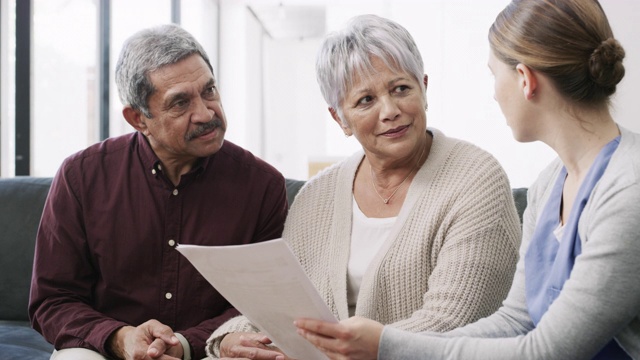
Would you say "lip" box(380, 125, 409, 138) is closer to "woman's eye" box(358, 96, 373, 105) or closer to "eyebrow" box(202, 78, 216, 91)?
"woman's eye" box(358, 96, 373, 105)

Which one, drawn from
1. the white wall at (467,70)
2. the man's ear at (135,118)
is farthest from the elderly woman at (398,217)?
the white wall at (467,70)

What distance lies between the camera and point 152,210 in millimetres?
1974

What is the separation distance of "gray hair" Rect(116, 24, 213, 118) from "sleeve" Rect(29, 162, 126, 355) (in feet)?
0.93

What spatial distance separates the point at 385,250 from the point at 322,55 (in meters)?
0.48

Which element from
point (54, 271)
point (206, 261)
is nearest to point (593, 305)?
point (206, 261)

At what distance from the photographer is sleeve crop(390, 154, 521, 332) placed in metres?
1.58

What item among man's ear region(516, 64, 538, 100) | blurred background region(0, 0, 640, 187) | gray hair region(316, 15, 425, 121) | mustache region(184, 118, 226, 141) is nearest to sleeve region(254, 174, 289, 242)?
mustache region(184, 118, 226, 141)

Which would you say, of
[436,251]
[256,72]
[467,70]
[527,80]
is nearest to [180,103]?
[436,251]

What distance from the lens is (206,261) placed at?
1312 mm

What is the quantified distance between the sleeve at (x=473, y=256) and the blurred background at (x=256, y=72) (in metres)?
0.44

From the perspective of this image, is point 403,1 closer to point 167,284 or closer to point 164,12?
point 164,12

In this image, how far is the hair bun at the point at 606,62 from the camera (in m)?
1.16

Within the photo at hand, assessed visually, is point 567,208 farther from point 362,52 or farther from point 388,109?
point 362,52

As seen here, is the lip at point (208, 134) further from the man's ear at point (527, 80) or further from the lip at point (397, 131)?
the man's ear at point (527, 80)
